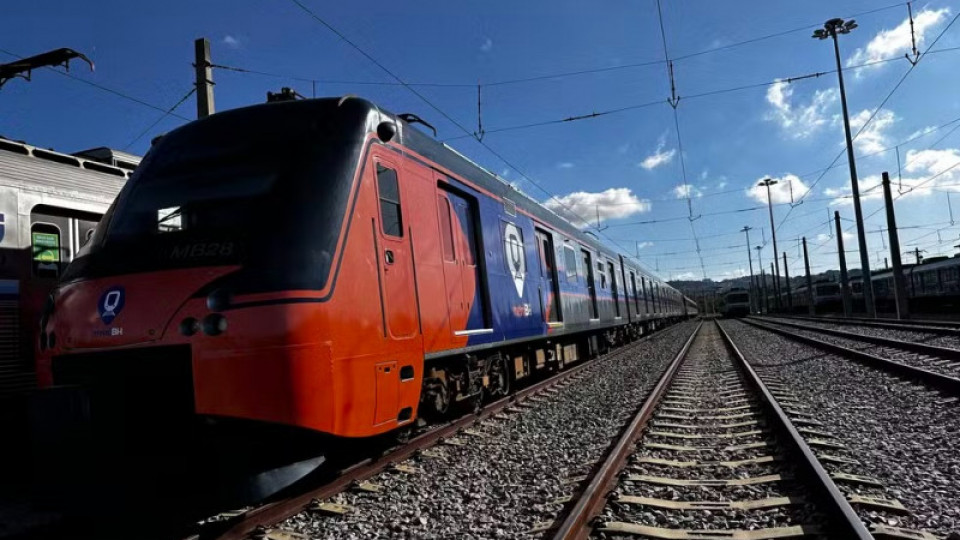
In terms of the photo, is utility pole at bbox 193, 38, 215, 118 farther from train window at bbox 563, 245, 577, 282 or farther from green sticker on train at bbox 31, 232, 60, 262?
train window at bbox 563, 245, 577, 282

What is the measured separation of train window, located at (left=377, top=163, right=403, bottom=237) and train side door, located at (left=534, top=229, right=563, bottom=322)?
15.1 feet

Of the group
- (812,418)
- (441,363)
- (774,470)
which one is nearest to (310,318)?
(441,363)

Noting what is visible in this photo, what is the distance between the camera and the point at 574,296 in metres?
12.3

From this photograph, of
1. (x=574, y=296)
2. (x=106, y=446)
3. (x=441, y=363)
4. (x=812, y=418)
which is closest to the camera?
(x=106, y=446)

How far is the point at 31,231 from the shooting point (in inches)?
254

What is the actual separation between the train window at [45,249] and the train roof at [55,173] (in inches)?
15.9

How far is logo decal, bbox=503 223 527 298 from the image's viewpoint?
8.41 meters

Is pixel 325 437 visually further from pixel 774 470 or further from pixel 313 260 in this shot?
pixel 774 470

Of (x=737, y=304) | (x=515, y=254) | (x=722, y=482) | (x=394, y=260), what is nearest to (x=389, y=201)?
(x=394, y=260)

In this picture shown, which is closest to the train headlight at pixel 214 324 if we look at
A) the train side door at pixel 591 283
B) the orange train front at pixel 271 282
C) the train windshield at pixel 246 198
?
the orange train front at pixel 271 282

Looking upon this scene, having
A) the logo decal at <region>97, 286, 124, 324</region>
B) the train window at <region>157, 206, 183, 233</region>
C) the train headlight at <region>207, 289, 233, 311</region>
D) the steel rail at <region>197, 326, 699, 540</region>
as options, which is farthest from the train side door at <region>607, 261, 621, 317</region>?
the logo decal at <region>97, 286, 124, 324</region>

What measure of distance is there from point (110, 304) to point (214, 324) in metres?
0.84

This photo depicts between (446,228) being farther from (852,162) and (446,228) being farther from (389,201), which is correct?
(852,162)

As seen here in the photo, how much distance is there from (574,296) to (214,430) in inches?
356
